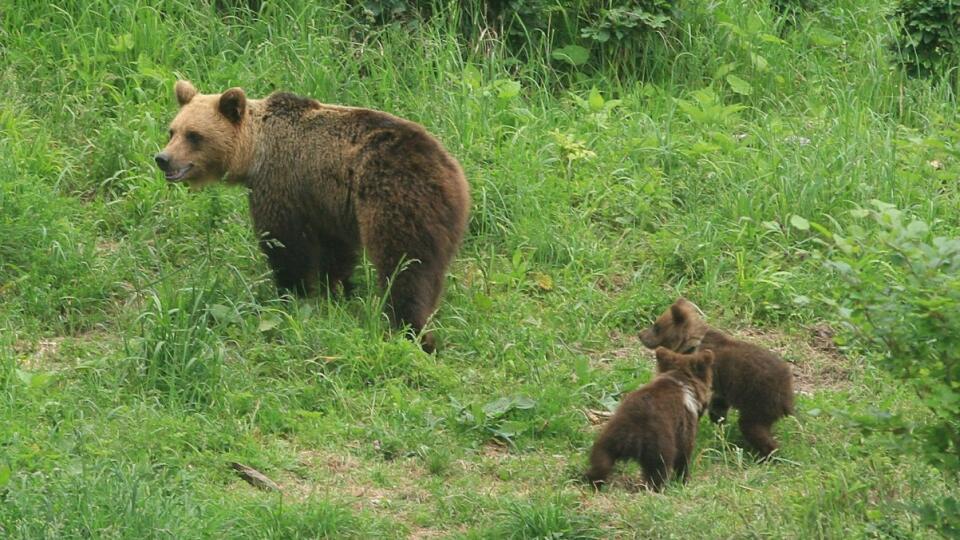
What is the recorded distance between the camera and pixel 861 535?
17.7 ft

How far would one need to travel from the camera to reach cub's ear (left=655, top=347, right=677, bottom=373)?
21.8 feet

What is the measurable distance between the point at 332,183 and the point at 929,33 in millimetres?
4871

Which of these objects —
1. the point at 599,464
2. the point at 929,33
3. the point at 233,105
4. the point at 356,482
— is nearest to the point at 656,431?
Answer: the point at 599,464

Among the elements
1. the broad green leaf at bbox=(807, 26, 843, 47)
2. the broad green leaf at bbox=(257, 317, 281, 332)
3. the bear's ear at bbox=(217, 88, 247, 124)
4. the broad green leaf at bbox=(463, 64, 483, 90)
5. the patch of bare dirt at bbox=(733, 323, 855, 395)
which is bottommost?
the patch of bare dirt at bbox=(733, 323, 855, 395)

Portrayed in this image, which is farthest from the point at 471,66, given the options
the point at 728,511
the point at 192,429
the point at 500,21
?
the point at 728,511

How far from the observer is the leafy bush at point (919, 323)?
4609mm

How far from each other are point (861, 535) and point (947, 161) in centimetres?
525

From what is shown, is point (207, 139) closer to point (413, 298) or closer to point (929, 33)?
point (413, 298)

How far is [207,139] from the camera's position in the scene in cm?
854

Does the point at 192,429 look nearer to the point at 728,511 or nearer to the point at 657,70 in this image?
the point at 728,511

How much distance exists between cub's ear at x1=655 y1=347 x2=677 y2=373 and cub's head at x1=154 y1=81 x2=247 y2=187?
3.01m

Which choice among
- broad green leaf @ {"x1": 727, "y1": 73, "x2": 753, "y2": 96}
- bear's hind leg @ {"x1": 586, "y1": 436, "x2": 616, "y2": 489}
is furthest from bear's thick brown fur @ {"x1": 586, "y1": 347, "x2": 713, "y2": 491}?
broad green leaf @ {"x1": 727, "y1": 73, "x2": 753, "y2": 96}

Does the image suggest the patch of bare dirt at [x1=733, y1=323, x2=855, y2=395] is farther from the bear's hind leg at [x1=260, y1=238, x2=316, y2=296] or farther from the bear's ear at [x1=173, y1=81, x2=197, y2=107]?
the bear's ear at [x1=173, y1=81, x2=197, y2=107]

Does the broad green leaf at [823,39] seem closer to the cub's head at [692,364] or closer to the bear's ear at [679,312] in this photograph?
the bear's ear at [679,312]
